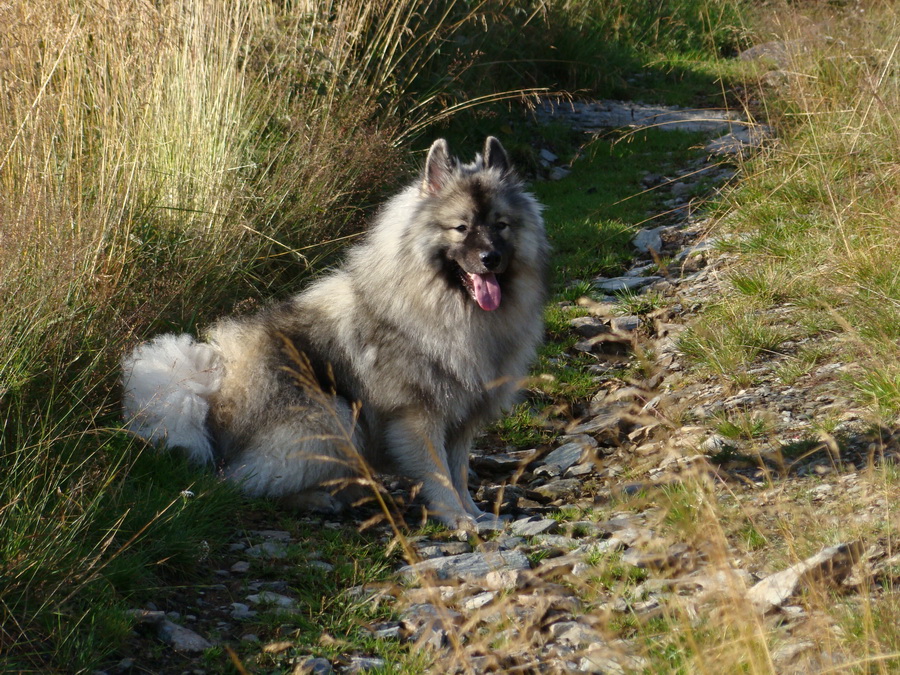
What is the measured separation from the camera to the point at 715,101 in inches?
406

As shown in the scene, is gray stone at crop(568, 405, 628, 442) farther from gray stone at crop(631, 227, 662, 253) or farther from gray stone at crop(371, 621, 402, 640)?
gray stone at crop(631, 227, 662, 253)

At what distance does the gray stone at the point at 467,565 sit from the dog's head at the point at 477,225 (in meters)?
1.24

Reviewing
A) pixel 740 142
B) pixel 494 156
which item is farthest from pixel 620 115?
pixel 494 156

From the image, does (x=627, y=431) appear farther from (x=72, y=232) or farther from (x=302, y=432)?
(x=72, y=232)

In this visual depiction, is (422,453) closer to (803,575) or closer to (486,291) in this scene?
(486,291)

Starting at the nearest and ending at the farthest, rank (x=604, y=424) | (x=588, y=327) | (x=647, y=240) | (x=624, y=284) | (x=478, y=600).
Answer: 1. (x=478, y=600)
2. (x=604, y=424)
3. (x=588, y=327)
4. (x=624, y=284)
5. (x=647, y=240)

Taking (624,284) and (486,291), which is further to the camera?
(624,284)

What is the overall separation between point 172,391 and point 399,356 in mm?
1053

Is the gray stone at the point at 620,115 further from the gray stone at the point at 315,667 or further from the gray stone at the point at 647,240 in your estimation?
the gray stone at the point at 315,667

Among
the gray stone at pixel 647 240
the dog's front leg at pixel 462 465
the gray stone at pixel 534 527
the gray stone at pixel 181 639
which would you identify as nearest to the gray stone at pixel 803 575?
the gray stone at pixel 534 527

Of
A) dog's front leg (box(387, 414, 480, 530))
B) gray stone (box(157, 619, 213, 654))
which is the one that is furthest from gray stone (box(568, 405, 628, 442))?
gray stone (box(157, 619, 213, 654))

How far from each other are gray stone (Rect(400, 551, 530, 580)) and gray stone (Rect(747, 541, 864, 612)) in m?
0.93

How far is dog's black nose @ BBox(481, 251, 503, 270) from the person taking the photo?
4062 mm

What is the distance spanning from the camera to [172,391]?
392 cm
